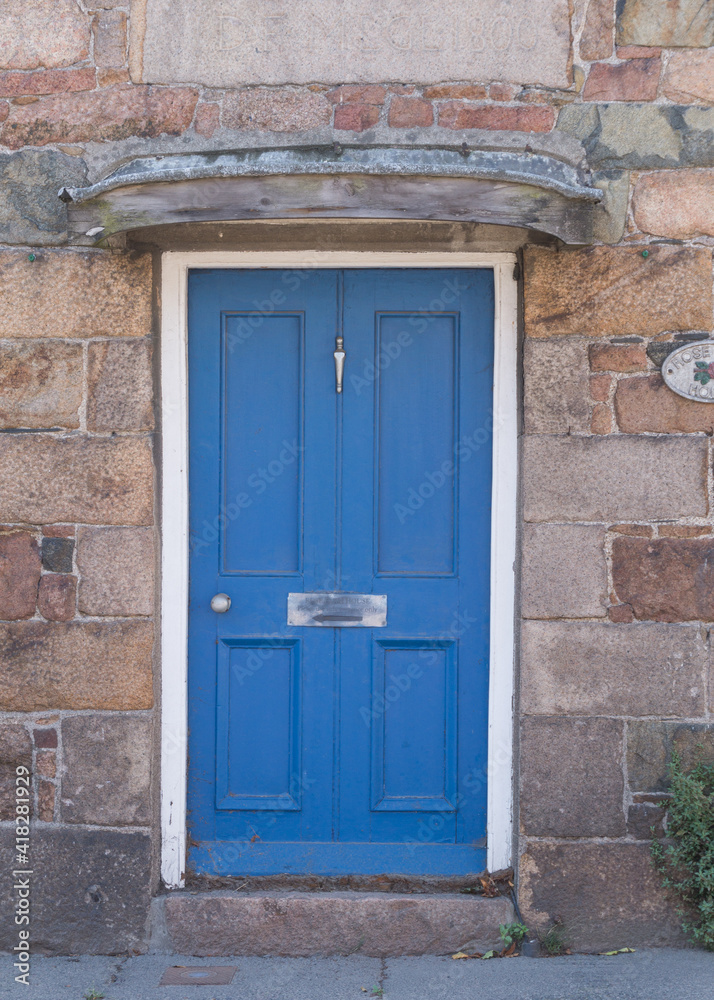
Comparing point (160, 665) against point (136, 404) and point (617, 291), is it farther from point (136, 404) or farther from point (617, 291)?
point (617, 291)

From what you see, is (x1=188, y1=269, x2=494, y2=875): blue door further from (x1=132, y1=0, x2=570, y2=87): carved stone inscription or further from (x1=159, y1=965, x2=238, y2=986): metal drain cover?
(x1=132, y1=0, x2=570, y2=87): carved stone inscription

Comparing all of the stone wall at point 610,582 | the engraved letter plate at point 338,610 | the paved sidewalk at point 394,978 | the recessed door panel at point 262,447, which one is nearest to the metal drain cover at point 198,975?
the paved sidewalk at point 394,978

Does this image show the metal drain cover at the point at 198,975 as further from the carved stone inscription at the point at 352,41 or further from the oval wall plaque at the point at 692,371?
the carved stone inscription at the point at 352,41

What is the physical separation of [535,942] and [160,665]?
1662 millimetres

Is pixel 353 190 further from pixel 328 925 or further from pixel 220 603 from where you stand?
pixel 328 925

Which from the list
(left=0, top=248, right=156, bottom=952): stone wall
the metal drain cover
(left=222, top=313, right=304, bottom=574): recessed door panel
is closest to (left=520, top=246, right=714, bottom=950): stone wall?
(left=222, top=313, right=304, bottom=574): recessed door panel

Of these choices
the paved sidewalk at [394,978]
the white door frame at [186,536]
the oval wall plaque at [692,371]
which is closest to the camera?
the paved sidewalk at [394,978]

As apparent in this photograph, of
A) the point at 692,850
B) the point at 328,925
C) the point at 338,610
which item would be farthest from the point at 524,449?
the point at 328,925

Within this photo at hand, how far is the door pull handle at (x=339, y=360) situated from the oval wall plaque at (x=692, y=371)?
1.15m

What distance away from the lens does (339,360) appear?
2.97 m

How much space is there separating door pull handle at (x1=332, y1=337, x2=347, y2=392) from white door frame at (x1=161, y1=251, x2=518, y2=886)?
301mm

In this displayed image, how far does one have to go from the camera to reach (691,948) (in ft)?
9.09

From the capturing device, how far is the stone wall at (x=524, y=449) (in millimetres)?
2789

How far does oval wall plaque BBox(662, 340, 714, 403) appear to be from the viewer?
2777 millimetres
